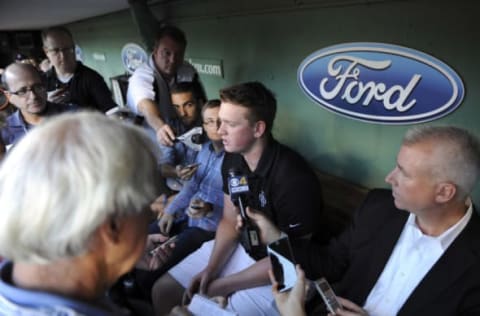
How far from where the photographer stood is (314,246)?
1.50 m

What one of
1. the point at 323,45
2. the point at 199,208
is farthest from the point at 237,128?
the point at 323,45

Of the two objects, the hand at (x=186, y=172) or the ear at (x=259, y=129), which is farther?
the hand at (x=186, y=172)

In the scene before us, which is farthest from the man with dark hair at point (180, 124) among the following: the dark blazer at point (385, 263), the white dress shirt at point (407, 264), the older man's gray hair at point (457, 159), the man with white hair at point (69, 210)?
the man with white hair at point (69, 210)

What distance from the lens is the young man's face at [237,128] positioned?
1.59 meters

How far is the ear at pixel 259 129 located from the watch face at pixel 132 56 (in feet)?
10.6

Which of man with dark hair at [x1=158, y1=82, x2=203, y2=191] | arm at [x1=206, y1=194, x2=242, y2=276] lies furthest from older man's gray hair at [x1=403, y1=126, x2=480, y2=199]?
man with dark hair at [x1=158, y1=82, x2=203, y2=191]

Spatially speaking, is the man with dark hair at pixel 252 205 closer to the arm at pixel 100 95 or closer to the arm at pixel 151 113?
the arm at pixel 151 113

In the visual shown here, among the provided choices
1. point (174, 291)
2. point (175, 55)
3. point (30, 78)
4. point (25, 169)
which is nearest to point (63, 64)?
point (30, 78)

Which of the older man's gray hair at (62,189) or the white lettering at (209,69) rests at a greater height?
the white lettering at (209,69)

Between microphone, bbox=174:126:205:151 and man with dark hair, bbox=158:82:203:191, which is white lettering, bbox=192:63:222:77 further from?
microphone, bbox=174:126:205:151

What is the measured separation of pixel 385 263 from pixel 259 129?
75 cm

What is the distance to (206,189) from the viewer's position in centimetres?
205

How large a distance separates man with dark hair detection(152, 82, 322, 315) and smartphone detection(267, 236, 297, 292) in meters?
0.23

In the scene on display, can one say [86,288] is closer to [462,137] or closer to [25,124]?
[462,137]
